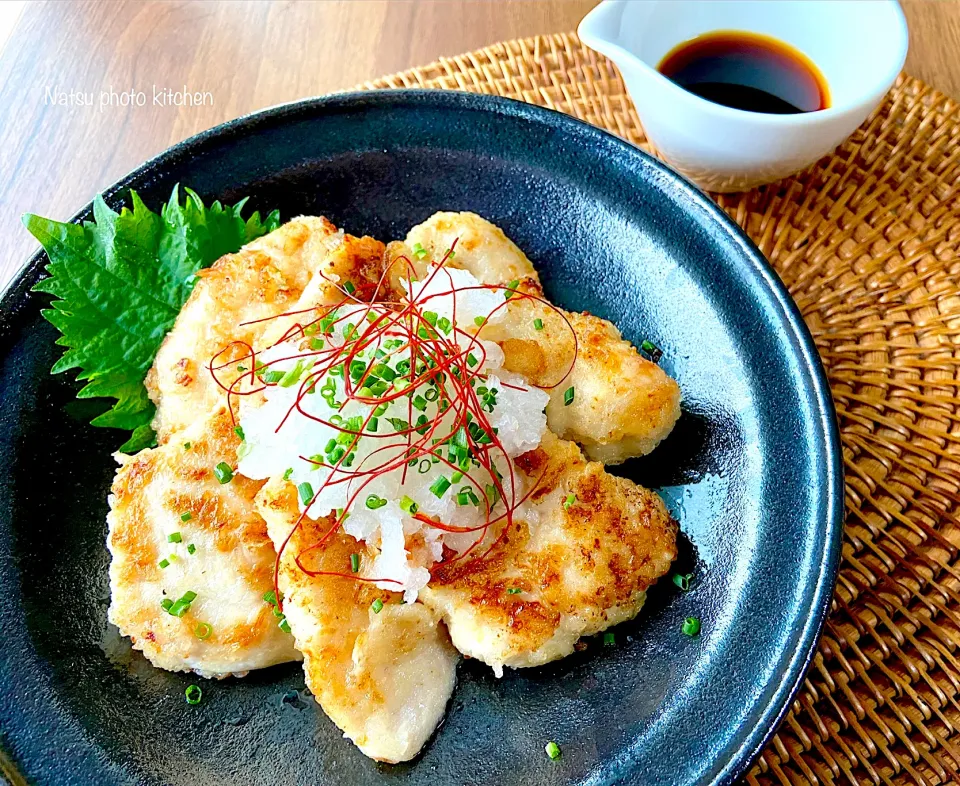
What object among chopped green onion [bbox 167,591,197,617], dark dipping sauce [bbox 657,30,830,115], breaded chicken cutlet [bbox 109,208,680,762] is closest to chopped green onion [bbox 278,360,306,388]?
breaded chicken cutlet [bbox 109,208,680,762]

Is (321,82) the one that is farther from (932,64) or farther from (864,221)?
(932,64)

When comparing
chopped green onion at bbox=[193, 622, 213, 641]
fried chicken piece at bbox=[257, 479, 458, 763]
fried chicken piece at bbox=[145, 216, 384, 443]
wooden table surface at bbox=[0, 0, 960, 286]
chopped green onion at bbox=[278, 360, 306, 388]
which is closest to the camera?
fried chicken piece at bbox=[257, 479, 458, 763]

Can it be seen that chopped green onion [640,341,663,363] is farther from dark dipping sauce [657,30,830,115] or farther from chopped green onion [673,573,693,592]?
dark dipping sauce [657,30,830,115]

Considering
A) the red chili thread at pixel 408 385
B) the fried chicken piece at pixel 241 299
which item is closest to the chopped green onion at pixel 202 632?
the red chili thread at pixel 408 385

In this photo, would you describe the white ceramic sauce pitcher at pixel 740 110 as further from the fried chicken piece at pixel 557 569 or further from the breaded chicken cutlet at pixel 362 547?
the fried chicken piece at pixel 557 569

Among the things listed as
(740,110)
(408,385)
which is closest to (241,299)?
(408,385)

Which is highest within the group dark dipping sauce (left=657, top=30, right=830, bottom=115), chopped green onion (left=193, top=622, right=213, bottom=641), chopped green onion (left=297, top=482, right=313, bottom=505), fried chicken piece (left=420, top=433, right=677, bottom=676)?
dark dipping sauce (left=657, top=30, right=830, bottom=115)

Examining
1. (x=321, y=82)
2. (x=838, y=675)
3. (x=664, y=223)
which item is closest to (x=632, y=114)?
(x=664, y=223)

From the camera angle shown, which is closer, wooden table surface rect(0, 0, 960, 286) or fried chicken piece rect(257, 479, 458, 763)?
fried chicken piece rect(257, 479, 458, 763)
